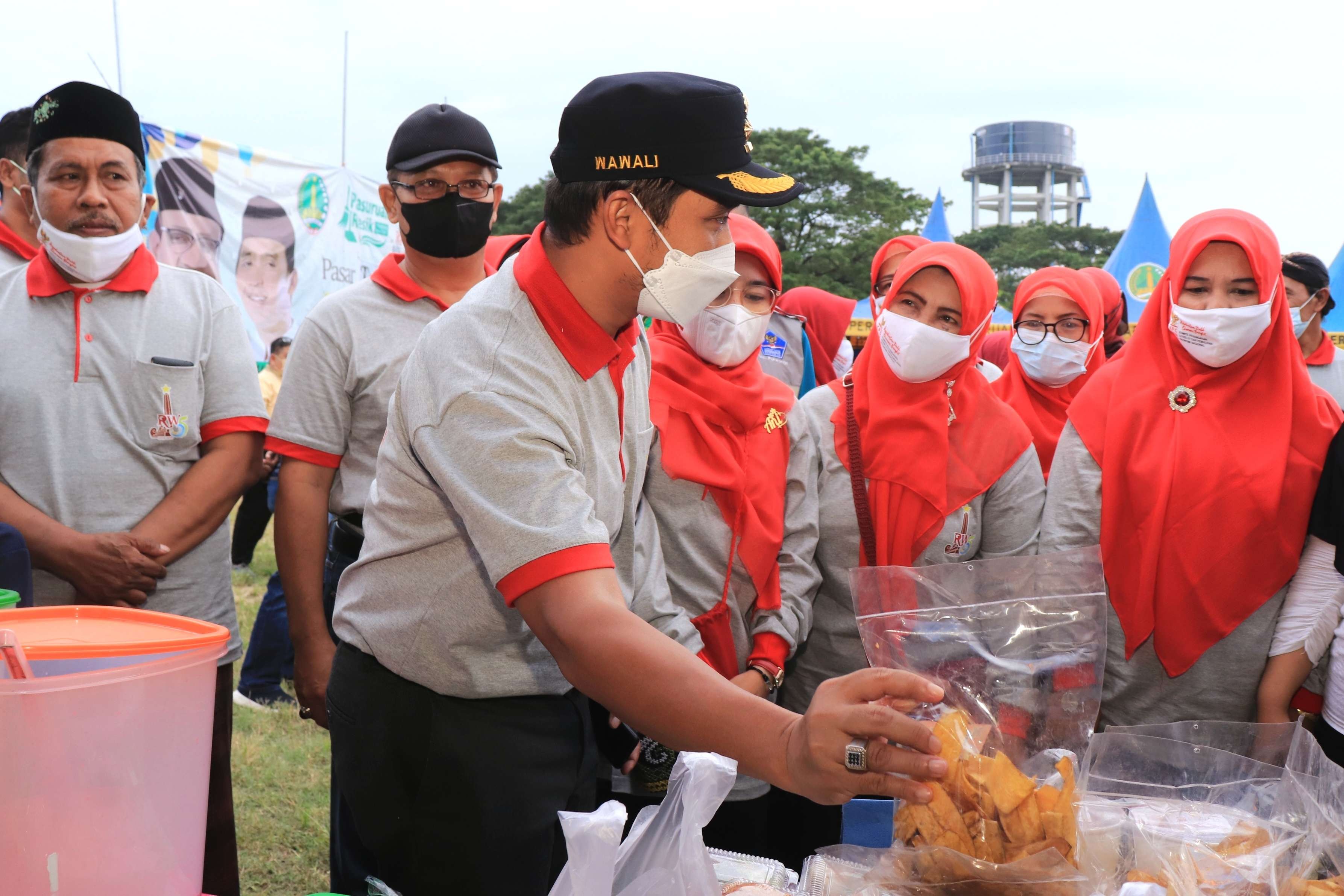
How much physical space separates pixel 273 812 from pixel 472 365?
2920 millimetres

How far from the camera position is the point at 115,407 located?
2355mm

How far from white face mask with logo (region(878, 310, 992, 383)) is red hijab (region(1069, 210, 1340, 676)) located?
1.12ft

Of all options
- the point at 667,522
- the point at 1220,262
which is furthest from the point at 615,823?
the point at 1220,262

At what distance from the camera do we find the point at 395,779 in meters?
1.63

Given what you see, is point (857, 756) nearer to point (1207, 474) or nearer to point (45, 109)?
point (1207, 474)

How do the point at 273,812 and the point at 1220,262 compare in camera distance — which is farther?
the point at 273,812

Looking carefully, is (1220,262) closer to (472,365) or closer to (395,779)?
(472,365)

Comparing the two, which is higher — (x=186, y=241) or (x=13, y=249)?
(x=186, y=241)

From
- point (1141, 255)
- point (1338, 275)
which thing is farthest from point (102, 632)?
point (1141, 255)

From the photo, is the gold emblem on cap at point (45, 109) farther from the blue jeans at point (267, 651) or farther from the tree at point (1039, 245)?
the tree at point (1039, 245)

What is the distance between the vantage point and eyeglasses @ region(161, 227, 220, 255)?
7211 millimetres

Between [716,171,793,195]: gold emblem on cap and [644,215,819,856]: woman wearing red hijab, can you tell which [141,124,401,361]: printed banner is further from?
[716,171,793,195]: gold emblem on cap

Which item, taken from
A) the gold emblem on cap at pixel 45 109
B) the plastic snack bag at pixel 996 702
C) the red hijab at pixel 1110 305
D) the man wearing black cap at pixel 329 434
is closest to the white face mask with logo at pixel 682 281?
the plastic snack bag at pixel 996 702

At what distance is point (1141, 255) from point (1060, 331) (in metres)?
10.3
